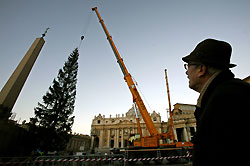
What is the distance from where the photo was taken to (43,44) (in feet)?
55.3

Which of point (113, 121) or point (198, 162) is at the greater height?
point (113, 121)

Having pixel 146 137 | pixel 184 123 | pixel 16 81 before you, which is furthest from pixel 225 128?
pixel 184 123

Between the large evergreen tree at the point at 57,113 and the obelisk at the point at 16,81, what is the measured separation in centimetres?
554

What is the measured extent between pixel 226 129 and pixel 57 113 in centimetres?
2195

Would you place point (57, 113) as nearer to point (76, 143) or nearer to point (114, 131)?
point (76, 143)

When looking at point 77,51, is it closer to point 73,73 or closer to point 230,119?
point 73,73

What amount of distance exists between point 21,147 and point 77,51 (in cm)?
1895

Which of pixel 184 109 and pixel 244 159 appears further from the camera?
pixel 184 109

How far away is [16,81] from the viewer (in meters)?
12.5

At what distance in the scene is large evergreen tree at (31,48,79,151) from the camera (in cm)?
1597

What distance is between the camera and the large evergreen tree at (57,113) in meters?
16.0

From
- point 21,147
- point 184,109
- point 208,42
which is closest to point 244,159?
point 208,42

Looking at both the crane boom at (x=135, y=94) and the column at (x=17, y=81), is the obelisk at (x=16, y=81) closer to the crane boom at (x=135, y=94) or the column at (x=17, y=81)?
the column at (x=17, y=81)

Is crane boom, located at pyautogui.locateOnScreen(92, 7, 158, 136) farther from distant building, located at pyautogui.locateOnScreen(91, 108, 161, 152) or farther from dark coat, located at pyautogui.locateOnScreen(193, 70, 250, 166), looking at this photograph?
distant building, located at pyautogui.locateOnScreen(91, 108, 161, 152)
